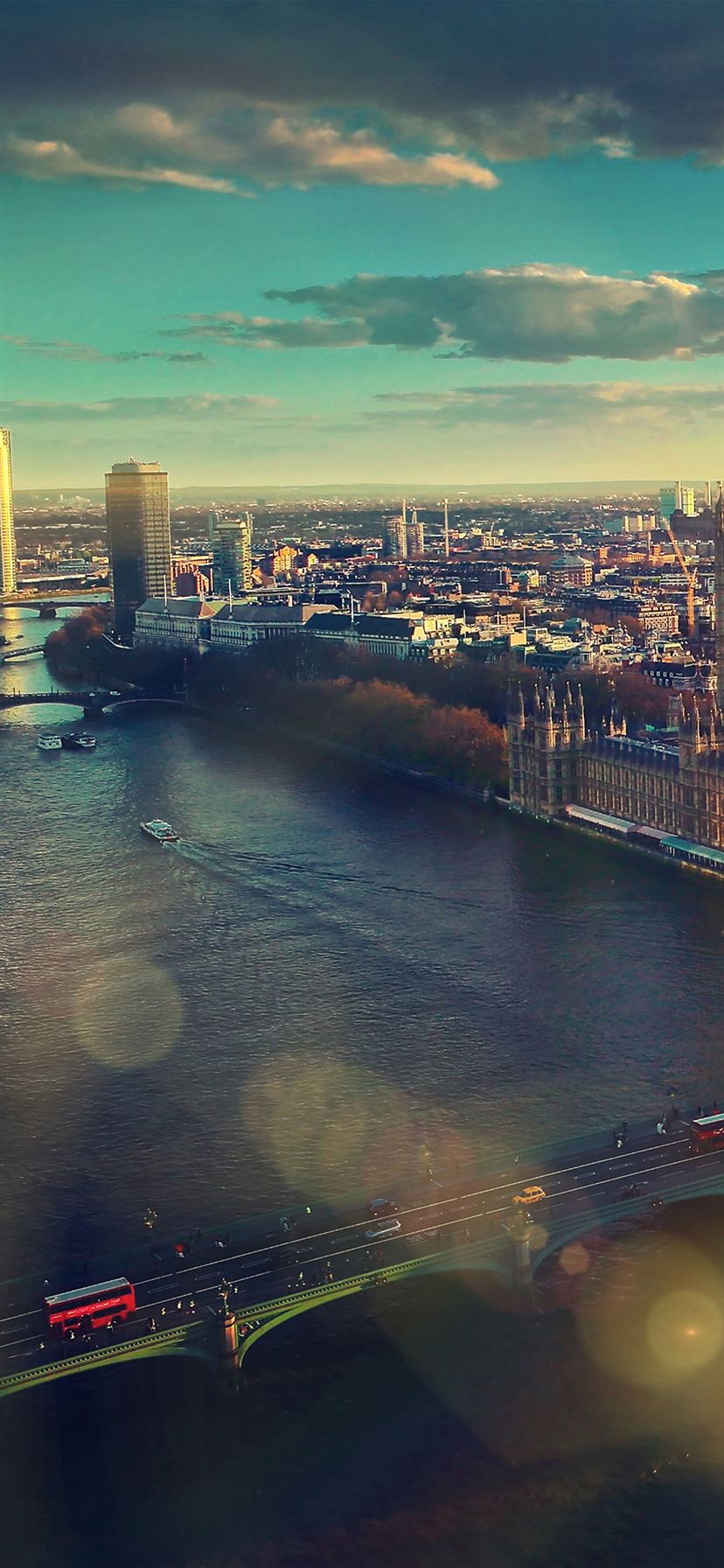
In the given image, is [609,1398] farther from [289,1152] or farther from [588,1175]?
[289,1152]

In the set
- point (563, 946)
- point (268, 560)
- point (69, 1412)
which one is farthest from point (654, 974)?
point (268, 560)

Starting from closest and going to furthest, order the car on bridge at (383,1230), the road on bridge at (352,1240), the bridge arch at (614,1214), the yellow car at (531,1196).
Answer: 1. the road on bridge at (352,1240)
2. the bridge arch at (614,1214)
3. the car on bridge at (383,1230)
4. the yellow car at (531,1196)

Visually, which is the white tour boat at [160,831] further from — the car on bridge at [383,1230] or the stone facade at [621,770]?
the car on bridge at [383,1230]

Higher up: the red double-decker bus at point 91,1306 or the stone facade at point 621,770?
the stone facade at point 621,770

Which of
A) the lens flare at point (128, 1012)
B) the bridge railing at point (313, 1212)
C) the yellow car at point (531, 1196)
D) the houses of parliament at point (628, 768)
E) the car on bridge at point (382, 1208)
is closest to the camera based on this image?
the bridge railing at point (313, 1212)

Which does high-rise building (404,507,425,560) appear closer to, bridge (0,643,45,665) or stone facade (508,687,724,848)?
bridge (0,643,45,665)

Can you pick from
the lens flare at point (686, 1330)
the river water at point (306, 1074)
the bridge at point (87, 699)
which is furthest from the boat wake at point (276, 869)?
the bridge at point (87, 699)
